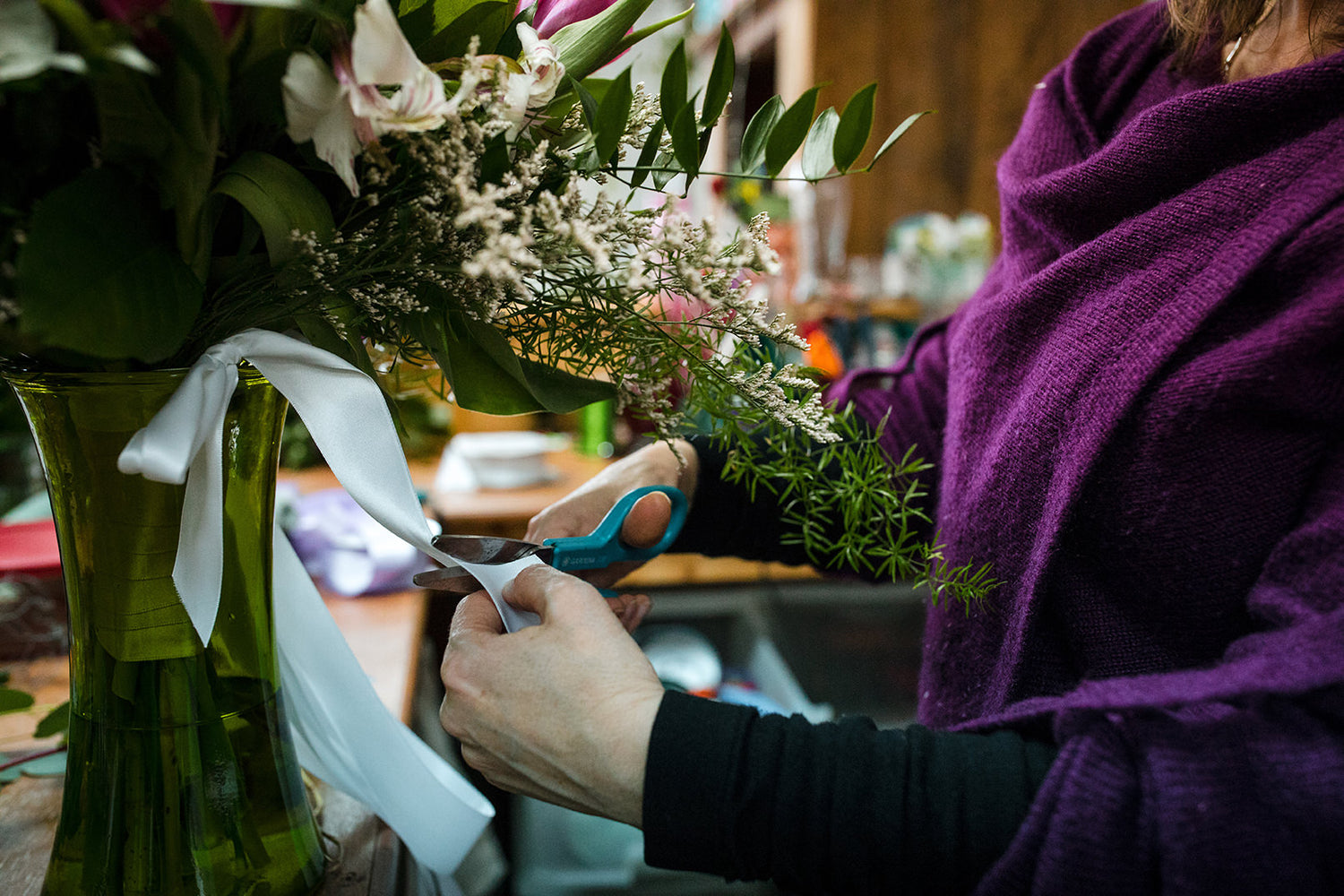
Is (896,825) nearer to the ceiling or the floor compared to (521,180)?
nearer to the floor

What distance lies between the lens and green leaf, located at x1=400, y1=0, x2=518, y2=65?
41cm

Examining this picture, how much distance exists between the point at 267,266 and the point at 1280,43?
0.65m

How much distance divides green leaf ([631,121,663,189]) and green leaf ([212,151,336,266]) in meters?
0.14

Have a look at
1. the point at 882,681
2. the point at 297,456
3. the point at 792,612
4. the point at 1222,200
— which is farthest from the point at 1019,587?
the point at 297,456

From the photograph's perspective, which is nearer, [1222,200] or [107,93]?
[107,93]

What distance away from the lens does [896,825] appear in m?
0.42

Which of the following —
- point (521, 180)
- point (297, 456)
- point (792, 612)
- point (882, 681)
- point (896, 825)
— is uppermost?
point (521, 180)

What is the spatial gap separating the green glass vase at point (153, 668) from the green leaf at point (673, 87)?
241mm

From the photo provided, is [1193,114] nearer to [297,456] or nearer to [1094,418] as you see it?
[1094,418]

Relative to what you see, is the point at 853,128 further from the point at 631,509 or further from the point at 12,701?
the point at 12,701

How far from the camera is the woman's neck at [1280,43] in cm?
57

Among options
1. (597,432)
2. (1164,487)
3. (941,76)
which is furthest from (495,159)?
(941,76)

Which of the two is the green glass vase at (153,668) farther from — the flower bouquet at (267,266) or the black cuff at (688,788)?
the black cuff at (688,788)

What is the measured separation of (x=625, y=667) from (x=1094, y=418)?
296 mm
